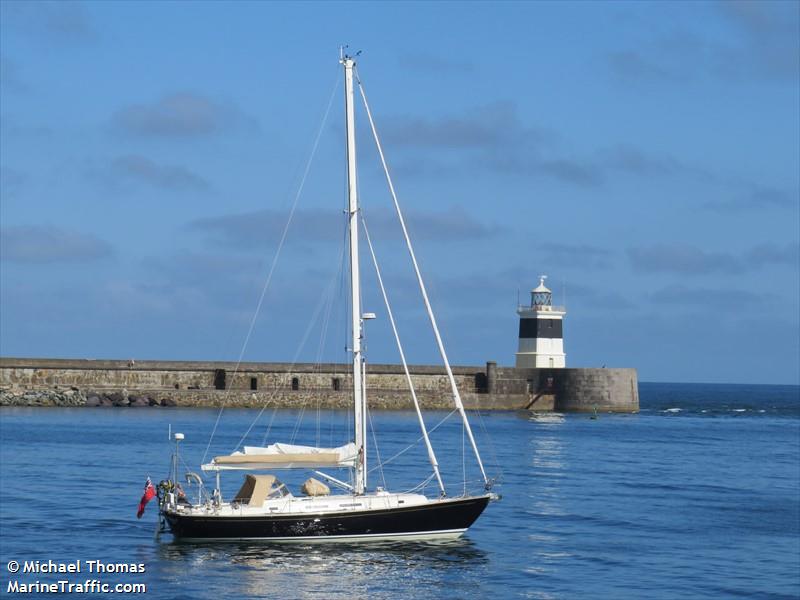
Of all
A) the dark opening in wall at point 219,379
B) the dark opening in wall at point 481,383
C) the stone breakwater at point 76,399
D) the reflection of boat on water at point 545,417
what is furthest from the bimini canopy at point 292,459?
the dark opening in wall at point 481,383

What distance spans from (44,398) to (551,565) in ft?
130

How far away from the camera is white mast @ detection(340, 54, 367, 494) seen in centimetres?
2267

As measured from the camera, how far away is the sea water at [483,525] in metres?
20.2

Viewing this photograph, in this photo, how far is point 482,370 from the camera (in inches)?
2525

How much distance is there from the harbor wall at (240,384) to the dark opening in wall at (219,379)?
5 cm

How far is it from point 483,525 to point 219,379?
35161mm

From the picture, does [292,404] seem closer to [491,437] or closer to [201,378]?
[201,378]

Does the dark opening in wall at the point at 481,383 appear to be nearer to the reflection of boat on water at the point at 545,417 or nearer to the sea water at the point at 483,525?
the reflection of boat on water at the point at 545,417

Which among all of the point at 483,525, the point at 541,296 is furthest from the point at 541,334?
the point at 483,525

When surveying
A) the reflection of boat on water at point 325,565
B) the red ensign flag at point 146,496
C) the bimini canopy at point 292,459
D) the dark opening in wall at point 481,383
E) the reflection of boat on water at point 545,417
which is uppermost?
the dark opening in wall at point 481,383

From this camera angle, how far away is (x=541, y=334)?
218 feet

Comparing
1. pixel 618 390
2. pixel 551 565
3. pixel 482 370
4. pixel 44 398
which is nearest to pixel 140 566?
pixel 551 565

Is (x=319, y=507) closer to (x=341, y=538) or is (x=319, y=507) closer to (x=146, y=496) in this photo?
(x=341, y=538)

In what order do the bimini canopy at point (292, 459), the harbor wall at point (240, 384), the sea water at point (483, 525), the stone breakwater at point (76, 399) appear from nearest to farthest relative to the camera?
the sea water at point (483, 525), the bimini canopy at point (292, 459), the stone breakwater at point (76, 399), the harbor wall at point (240, 384)
